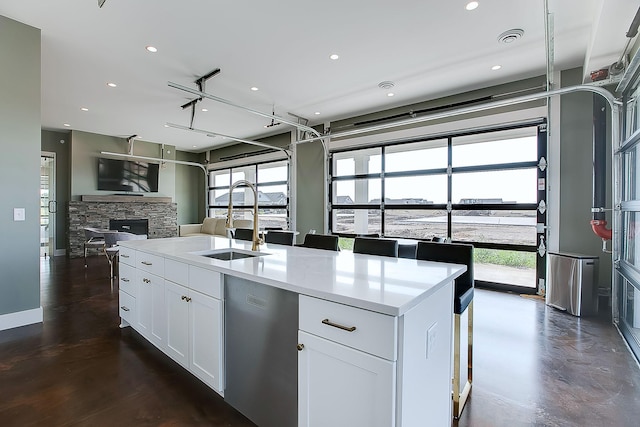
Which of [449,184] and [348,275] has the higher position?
[449,184]

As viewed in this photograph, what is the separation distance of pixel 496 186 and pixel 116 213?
8.53m

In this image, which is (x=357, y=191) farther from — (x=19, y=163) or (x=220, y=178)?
(x=220, y=178)

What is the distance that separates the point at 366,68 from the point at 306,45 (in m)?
0.92

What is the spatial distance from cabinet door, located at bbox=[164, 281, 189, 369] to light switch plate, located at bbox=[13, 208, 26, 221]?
83.6 inches

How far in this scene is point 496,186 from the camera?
455 centimetres

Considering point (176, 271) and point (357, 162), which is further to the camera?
point (357, 162)

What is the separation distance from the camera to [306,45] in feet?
11.1

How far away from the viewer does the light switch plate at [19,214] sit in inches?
121

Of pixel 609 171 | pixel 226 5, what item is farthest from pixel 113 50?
pixel 609 171

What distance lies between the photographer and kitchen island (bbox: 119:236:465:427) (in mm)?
1094

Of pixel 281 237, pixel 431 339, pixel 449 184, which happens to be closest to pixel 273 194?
pixel 449 184

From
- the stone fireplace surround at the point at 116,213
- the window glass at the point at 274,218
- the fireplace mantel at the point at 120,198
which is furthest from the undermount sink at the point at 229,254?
the fireplace mantel at the point at 120,198

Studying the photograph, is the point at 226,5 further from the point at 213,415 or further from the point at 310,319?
the point at 213,415

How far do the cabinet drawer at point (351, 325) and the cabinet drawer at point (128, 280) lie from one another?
2135 millimetres
